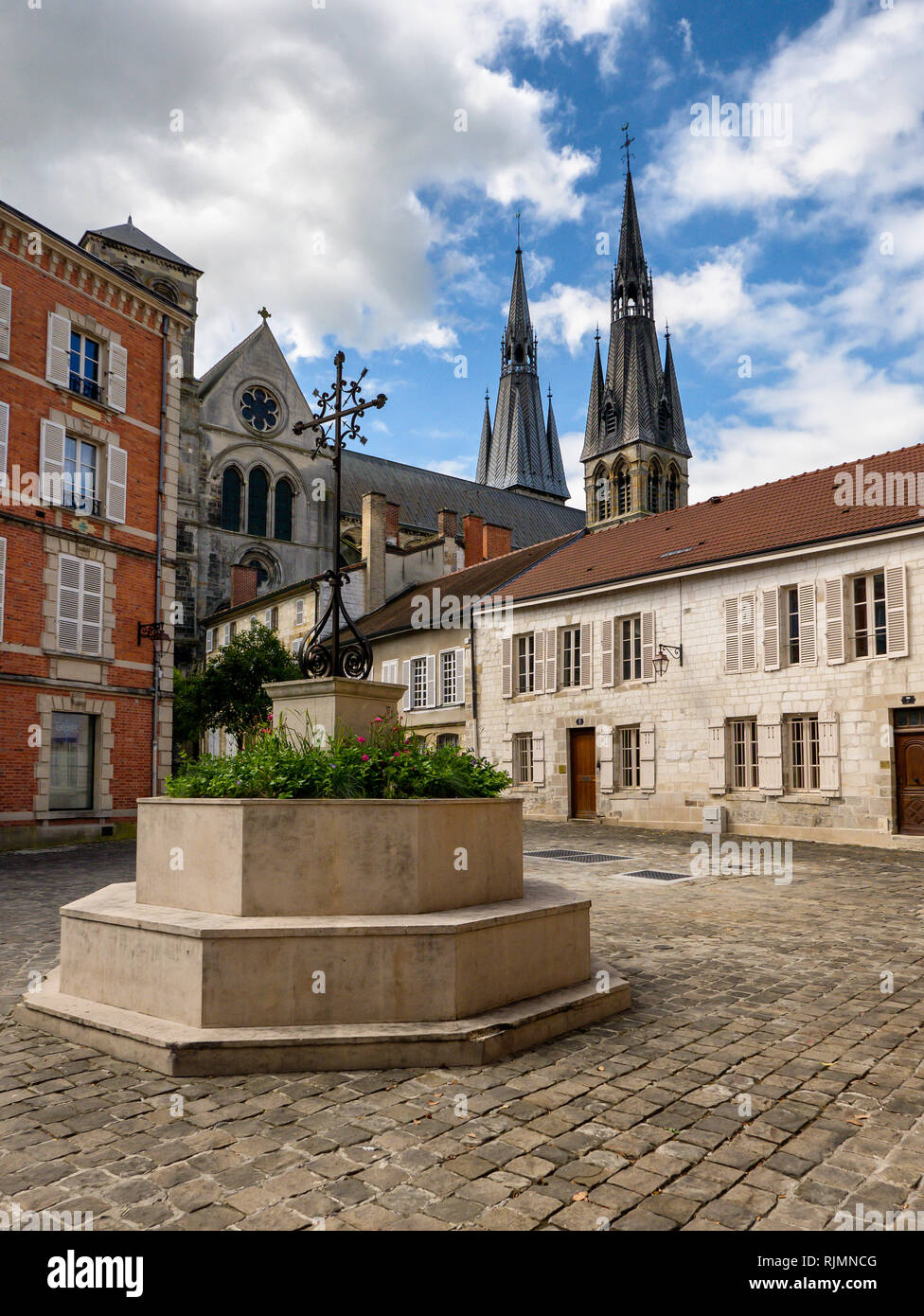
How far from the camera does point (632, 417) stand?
62406 mm

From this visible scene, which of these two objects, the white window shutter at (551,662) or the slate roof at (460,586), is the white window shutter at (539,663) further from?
the slate roof at (460,586)

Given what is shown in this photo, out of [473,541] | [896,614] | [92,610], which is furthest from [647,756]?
[473,541]

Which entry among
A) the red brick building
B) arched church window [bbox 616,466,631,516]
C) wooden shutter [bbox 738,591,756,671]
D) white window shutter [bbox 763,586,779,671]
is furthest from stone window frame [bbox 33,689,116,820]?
arched church window [bbox 616,466,631,516]

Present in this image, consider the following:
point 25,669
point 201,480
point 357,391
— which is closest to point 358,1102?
point 357,391

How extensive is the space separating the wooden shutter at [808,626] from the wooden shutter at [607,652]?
208 inches

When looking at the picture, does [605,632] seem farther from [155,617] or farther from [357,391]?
[357,391]

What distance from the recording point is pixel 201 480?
39.2 m

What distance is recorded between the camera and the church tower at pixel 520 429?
8538 cm

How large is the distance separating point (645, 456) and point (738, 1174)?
61.4 meters

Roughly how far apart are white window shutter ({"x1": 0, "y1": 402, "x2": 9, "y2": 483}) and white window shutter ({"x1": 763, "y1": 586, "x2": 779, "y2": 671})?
1644cm

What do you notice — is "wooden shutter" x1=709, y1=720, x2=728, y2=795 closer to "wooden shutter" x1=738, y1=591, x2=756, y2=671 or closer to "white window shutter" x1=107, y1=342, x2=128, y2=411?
"wooden shutter" x1=738, y1=591, x2=756, y2=671

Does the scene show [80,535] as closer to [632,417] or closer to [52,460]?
[52,460]

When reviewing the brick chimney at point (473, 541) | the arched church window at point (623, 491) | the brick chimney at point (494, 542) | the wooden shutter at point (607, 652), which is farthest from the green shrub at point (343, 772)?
the arched church window at point (623, 491)

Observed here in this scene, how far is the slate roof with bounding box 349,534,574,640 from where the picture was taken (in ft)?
90.9
